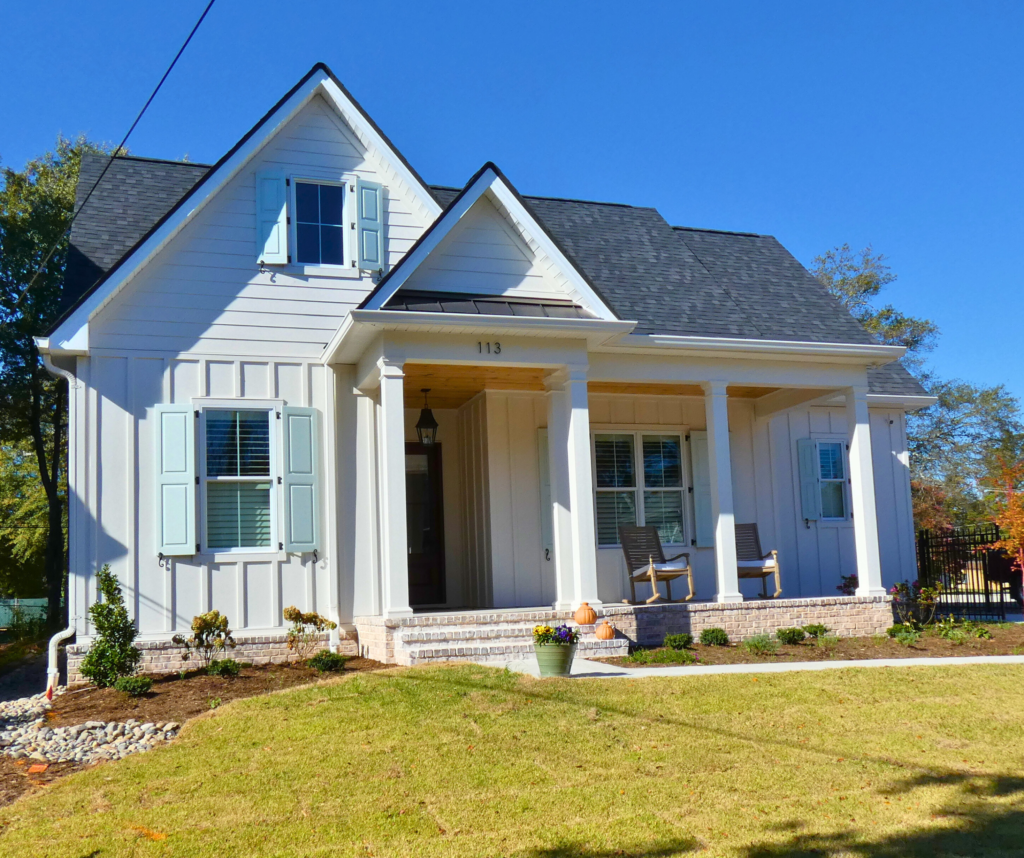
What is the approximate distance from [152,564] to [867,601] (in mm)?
8518

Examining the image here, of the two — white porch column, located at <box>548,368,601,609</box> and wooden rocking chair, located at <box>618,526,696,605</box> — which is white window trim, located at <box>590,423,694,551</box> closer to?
wooden rocking chair, located at <box>618,526,696,605</box>

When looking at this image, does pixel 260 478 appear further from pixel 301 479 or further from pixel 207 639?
pixel 207 639

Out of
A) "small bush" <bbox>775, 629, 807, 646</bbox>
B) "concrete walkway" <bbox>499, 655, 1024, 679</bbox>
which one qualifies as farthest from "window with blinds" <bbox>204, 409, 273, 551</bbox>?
"small bush" <bbox>775, 629, 807, 646</bbox>

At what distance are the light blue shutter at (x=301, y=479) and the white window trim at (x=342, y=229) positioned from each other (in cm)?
171

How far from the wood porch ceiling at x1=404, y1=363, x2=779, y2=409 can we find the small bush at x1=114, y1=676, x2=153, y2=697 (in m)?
4.34

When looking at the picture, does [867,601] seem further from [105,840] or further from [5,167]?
[5,167]

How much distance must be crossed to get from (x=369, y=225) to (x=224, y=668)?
538 centimetres

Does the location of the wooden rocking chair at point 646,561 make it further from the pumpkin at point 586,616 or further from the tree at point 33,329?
the tree at point 33,329

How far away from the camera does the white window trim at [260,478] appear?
1068 cm

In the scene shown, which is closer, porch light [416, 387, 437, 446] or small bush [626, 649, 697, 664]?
small bush [626, 649, 697, 664]

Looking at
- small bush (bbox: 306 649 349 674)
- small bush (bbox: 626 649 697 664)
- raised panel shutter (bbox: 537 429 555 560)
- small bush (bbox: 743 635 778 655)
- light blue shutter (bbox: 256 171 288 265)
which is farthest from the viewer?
raised panel shutter (bbox: 537 429 555 560)

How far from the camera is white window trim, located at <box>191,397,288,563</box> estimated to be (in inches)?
420

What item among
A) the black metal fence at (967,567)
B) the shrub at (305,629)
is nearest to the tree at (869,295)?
the black metal fence at (967,567)

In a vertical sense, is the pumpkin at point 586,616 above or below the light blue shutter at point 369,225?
below
